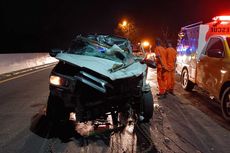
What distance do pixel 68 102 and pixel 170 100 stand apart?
4.38m

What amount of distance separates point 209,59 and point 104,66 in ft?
11.1

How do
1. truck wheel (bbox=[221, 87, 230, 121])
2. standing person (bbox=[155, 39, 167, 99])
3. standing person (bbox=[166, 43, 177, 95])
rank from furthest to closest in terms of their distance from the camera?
standing person (bbox=[166, 43, 177, 95]) → standing person (bbox=[155, 39, 167, 99]) → truck wheel (bbox=[221, 87, 230, 121])

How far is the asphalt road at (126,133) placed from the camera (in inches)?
203

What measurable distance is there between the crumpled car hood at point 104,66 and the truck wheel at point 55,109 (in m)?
0.80

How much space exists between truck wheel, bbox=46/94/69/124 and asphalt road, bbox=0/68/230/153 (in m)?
0.19

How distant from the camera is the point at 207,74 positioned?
26.3 ft

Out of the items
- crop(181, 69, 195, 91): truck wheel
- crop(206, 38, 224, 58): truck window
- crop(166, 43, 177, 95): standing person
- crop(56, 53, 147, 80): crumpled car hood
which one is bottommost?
crop(181, 69, 195, 91): truck wheel

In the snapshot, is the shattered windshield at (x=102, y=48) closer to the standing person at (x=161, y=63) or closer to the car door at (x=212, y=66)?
the car door at (x=212, y=66)

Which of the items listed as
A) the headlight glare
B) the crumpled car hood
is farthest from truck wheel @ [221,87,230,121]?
the headlight glare

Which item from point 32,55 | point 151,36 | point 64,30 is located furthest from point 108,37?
point 151,36

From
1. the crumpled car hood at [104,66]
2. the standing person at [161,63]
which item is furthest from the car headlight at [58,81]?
the standing person at [161,63]

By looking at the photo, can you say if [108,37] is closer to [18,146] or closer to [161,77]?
[161,77]

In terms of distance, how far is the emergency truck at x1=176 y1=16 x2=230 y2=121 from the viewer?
275 inches

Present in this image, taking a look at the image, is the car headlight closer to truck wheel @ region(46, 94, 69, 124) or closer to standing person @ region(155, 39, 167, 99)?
truck wheel @ region(46, 94, 69, 124)
